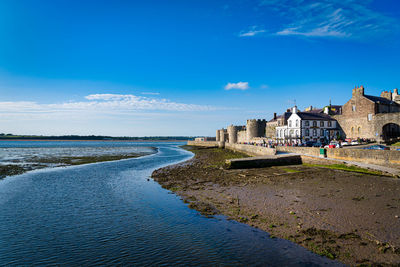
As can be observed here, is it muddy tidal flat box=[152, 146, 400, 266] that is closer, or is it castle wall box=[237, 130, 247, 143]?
muddy tidal flat box=[152, 146, 400, 266]

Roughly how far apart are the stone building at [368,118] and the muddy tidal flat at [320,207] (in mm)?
23509

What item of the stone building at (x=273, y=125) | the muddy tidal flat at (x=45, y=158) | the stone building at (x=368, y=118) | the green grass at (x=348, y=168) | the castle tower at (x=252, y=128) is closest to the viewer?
the green grass at (x=348, y=168)

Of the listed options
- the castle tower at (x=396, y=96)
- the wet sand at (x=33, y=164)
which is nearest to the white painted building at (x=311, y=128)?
the castle tower at (x=396, y=96)

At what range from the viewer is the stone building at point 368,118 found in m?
37.3

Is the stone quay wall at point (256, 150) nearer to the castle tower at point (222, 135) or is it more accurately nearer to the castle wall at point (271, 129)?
the castle wall at point (271, 129)

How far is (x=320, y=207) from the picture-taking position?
38.9ft

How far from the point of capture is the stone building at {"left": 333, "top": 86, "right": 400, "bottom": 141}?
3731 cm

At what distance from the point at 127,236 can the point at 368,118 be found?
43628 millimetres

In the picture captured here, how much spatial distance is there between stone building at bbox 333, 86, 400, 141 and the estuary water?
3664 cm

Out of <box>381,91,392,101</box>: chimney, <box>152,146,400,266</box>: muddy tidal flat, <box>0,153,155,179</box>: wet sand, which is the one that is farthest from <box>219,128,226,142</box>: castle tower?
<box>152,146,400,266</box>: muddy tidal flat

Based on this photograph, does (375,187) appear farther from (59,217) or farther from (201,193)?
(59,217)

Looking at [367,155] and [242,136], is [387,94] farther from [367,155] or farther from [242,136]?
[367,155]

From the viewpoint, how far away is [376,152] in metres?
20.2

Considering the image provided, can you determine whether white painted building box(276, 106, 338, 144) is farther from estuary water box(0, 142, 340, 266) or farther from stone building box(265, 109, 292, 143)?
estuary water box(0, 142, 340, 266)
